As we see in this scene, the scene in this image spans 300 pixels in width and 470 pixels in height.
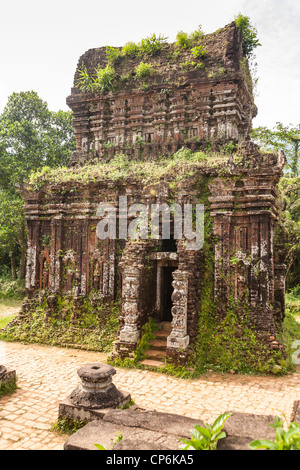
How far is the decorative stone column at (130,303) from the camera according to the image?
935 cm

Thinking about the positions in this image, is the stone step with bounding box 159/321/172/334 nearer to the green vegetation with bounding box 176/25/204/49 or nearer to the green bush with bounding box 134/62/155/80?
the green bush with bounding box 134/62/155/80

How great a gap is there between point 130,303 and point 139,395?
268 centimetres

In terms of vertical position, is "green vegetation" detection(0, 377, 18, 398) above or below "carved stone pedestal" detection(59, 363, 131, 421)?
below

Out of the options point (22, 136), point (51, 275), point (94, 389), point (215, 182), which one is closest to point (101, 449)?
point (94, 389)

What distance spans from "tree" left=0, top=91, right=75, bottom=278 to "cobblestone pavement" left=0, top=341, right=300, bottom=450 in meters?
12.5

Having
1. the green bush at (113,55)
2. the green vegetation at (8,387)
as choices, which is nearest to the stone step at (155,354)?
the green vegetation at (8,387)

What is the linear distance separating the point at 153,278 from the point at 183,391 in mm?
3804

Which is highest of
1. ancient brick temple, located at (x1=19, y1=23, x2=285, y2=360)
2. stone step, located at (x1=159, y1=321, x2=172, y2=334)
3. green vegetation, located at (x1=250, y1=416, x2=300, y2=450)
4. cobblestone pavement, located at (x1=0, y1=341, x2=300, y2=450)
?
ancient brick temple, located at (x1=19, y1=23, x2=285, y2=360)

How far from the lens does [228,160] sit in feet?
33.1

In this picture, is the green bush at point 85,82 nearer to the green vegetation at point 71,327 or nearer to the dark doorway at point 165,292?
the dark doorway at point 165,292

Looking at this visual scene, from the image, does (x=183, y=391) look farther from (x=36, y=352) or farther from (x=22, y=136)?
(x=22, y=136)

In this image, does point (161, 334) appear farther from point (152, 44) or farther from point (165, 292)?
point (152, 44)

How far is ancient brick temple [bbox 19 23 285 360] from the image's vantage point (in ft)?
31.1

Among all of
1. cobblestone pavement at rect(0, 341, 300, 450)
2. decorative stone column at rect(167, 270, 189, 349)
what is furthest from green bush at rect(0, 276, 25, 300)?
decorative stone column at rect(167, 270, 189, 349)
